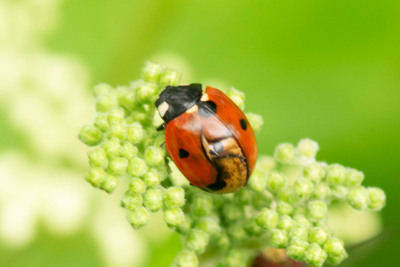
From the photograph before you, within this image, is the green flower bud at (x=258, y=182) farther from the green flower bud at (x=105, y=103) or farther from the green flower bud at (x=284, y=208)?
the green flower bud at (x=105, y=103)

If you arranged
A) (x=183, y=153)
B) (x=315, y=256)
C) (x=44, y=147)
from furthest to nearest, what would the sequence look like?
(x=44, y=147)
(x=183, y=153)
(x=315, y=256)

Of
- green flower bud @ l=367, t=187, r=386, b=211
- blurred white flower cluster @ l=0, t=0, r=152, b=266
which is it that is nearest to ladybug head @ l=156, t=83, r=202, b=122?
green flower bud @ l=367, t=187, r=386, b=211

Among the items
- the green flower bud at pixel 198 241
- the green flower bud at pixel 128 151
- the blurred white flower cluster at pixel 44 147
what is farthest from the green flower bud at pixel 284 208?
the blurred white flower cluster at pixel 44 147

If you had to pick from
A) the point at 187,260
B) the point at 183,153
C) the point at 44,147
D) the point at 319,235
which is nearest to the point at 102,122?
the point at 183,153

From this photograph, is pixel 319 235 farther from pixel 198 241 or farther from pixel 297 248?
pixel 198 241

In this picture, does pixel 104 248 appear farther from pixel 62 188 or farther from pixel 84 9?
pixel 84 9

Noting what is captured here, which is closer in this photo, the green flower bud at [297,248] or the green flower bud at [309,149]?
the green flower bud at [297,248]
